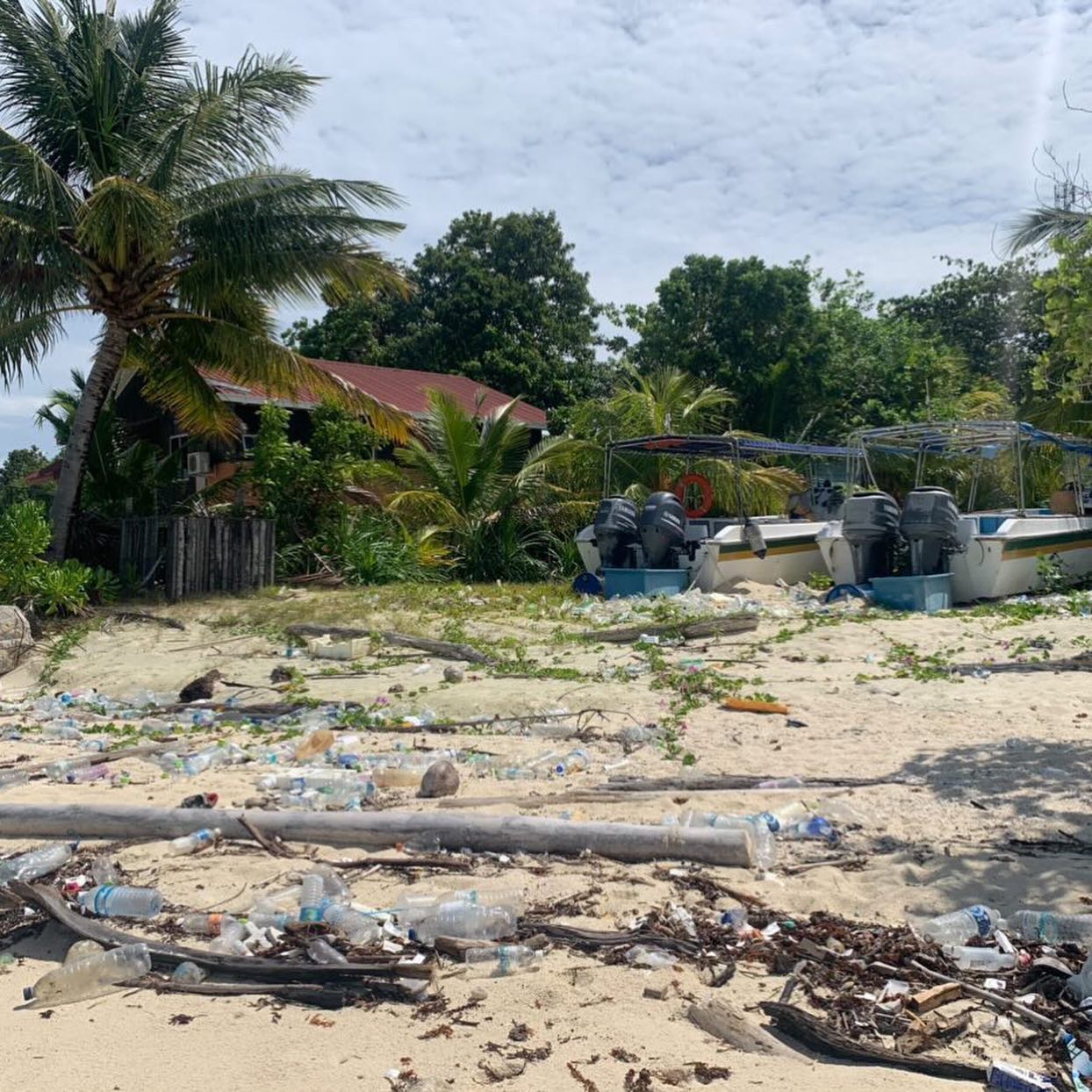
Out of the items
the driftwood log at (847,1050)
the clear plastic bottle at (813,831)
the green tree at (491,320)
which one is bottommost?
the driftwood log at (847,1050)

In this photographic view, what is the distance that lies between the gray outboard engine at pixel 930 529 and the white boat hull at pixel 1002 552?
177mm

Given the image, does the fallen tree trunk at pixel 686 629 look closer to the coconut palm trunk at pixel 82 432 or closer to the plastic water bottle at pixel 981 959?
the plastic water bottle at pixel 981 959

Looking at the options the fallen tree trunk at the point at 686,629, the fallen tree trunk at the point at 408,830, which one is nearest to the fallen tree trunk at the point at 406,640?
the fallen tree trunk at the point at 686,629

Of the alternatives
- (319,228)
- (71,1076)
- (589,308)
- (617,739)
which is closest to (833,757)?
(617,739)

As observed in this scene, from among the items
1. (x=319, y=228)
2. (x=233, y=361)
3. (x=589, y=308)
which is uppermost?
(x=589, y=308)

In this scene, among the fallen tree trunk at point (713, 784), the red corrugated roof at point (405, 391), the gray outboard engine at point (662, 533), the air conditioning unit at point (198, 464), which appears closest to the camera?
the fallen tree trunk at point (713, 784)

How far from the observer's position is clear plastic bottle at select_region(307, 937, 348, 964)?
3.84 metres

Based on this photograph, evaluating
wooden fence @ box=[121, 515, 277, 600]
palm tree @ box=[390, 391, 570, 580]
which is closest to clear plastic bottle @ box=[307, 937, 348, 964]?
wooden fence @ box=[121, 515, 277, 600]

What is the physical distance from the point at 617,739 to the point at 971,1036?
3839 mm

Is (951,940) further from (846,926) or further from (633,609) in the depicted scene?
(633,609)

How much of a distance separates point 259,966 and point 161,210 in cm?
1084

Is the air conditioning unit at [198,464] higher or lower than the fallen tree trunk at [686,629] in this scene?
higher

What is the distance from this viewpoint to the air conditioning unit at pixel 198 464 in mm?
17672

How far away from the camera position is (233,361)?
14.7 m
